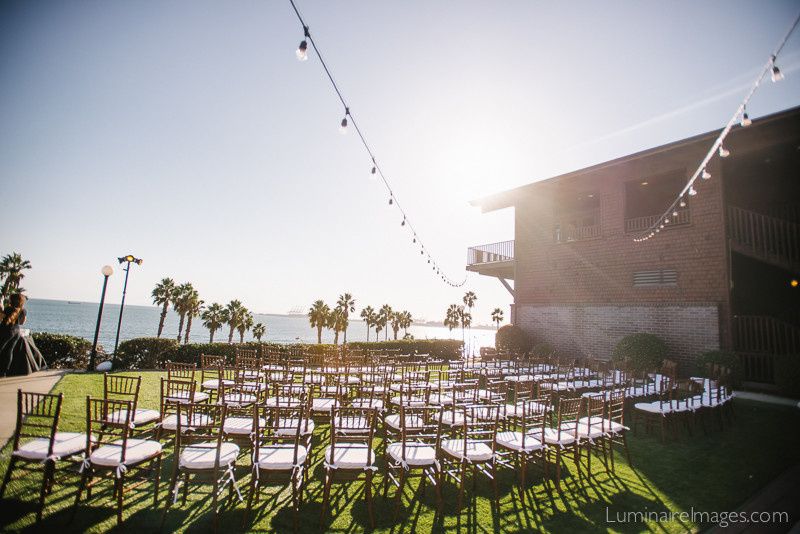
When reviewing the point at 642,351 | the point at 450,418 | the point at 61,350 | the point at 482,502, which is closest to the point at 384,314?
the point at 61,350

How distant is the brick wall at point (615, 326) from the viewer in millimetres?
12633

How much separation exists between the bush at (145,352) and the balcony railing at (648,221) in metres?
20.5

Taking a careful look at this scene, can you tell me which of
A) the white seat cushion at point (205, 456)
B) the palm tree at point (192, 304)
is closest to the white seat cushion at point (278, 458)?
the white seat cushion at point (205, 456)

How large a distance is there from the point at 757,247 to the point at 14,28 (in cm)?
2228

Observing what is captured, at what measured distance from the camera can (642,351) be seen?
12781 millimetres

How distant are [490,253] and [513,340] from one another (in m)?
5.73

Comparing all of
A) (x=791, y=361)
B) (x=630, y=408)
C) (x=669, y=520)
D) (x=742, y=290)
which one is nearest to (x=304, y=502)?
(x=669, y=520)

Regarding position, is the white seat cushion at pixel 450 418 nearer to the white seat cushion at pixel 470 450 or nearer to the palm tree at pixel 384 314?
the white seat cushion at pixel 470 450

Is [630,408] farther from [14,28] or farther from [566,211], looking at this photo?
[14,28]

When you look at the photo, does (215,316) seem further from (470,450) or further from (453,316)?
(470,450)

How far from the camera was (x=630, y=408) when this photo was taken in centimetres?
872

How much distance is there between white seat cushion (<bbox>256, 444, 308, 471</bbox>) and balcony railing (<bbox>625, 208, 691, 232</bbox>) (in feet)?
51.4

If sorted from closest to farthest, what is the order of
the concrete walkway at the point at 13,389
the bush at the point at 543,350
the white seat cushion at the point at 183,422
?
the white seat cushion at the point at 183,422
the concrete walkway at the point at 13,389
the bush at the point at 543,350

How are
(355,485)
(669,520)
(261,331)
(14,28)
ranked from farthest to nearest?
(261,331)
(14,28)
(355,485)
(669,520)
